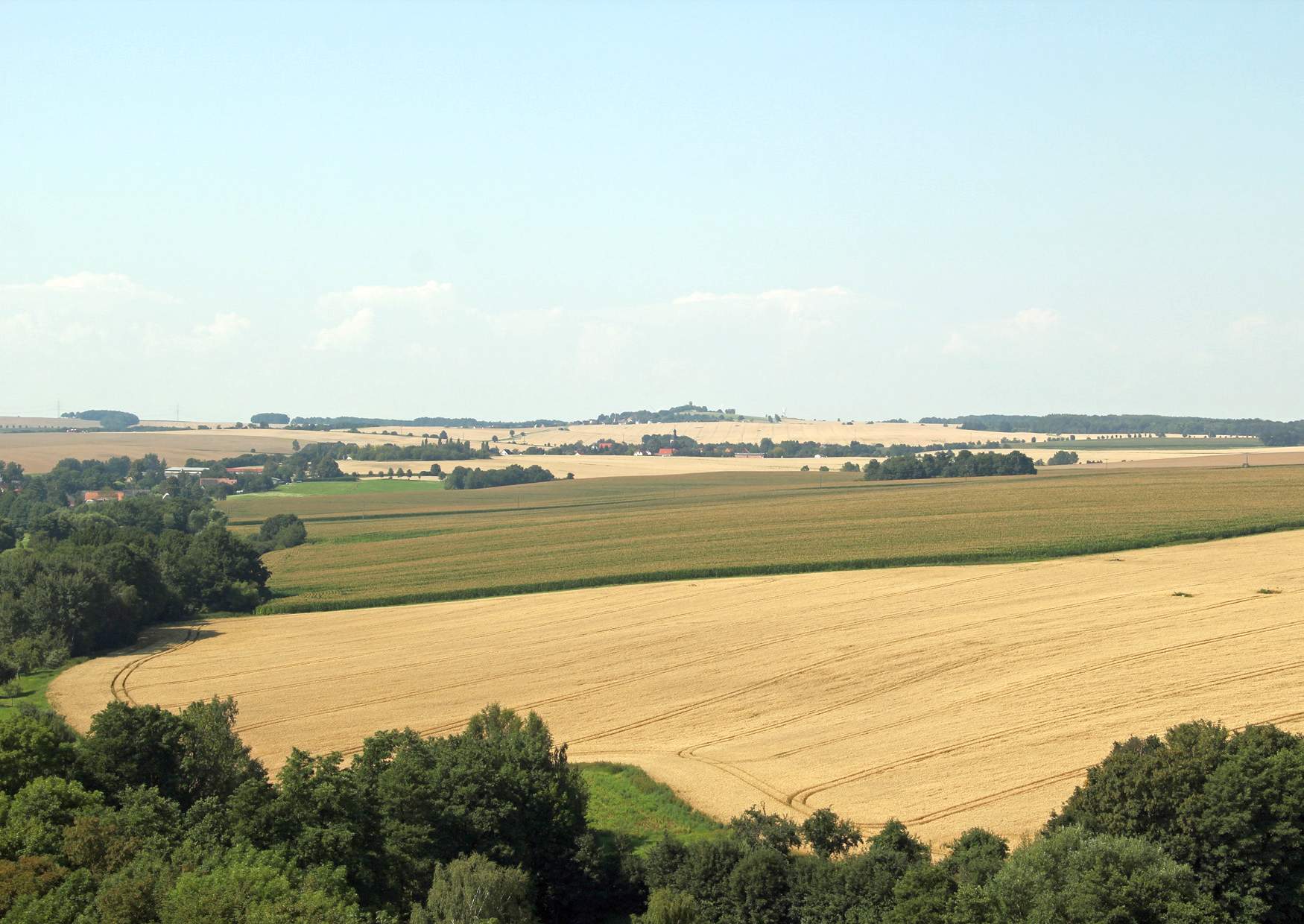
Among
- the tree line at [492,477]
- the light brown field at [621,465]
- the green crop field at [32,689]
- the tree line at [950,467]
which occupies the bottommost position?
the green crop field at [32,689]

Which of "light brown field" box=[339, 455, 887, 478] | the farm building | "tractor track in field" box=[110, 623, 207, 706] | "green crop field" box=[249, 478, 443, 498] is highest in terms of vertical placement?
"light brown field" box=[339, 455, 887, 478]

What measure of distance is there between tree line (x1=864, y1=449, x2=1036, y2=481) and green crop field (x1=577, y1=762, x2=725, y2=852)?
9836cm

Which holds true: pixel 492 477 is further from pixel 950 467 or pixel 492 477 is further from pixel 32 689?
pixel 32 689

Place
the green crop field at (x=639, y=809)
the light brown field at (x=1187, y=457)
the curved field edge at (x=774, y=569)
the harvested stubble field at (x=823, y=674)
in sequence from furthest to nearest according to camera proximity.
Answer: the light brown field at (x=1187, y=457) < the curved field edge at (x=774, y=569) < the harvested stubble field at (x=823, y=674) < the green crop field at (x=639, y=809)

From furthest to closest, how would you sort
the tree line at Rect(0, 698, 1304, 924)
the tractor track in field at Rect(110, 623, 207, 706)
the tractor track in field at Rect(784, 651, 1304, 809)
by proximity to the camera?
1. the tractor track in field at Rect(110, 623, 207, 706)
2. the tractor track in field at Rect(784, 651, 1304, 809)
3. the tree line at Rect(0, 698, 1304, 924)

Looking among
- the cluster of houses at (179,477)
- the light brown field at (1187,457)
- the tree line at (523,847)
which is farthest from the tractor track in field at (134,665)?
the light brown field at (1187,457)

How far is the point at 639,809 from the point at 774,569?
39.1 meters

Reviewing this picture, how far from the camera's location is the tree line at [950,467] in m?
133

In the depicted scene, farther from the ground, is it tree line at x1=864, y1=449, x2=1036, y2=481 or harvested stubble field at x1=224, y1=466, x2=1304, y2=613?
tree line at x1=864, y1=449, x2=1036, y2=481

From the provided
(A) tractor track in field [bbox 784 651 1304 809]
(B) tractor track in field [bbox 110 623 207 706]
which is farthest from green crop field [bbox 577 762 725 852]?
(B) tractor track in field [bbox 110 623 207 706]

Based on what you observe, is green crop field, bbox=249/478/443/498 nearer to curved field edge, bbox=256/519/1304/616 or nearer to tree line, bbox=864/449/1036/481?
tree line, bbox=864/449/1036/481

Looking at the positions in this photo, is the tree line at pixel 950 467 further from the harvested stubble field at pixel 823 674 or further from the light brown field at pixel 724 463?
the harvested stubble field at pixel 823 674

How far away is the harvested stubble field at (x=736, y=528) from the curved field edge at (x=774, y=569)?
13 centimetres

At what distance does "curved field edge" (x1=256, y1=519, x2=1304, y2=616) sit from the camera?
71500 millimetres
